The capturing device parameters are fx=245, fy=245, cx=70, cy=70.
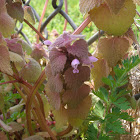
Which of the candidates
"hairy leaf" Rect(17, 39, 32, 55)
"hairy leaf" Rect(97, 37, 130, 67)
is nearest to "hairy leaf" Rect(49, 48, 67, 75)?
"hairy leaf" Rect(97, 37, 130, 67)

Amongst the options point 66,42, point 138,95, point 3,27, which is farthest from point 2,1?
point 138,95

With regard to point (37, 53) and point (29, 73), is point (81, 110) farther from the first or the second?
point (37, 53)

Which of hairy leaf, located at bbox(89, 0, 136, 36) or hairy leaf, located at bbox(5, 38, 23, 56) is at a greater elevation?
hairy leaf, located at bbox(5, 38, 23, 56)

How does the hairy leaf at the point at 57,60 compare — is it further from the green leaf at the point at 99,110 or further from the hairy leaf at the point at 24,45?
the hairy leaf at the point at 24,45

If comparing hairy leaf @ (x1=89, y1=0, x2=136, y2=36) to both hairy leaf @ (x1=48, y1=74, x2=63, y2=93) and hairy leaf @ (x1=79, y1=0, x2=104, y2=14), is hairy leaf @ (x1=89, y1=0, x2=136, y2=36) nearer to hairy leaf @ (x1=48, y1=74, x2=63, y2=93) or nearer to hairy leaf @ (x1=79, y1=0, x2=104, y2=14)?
hairy leaf @ (x1=79, y1=0, x2=104, y2=14)

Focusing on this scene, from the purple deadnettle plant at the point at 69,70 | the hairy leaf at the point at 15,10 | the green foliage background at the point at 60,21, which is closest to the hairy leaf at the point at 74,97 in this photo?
the purple deadnettle plant at the point at 69,70

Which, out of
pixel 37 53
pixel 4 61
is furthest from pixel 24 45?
pixel 4 61

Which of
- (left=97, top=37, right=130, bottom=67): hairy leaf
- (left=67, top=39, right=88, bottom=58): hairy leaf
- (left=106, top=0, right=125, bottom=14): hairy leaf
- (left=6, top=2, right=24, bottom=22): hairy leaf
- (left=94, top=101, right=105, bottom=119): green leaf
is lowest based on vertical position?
(left=94, top=101, right=105, bottom=119): green leaf

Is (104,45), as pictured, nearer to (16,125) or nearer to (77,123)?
(77,123)
